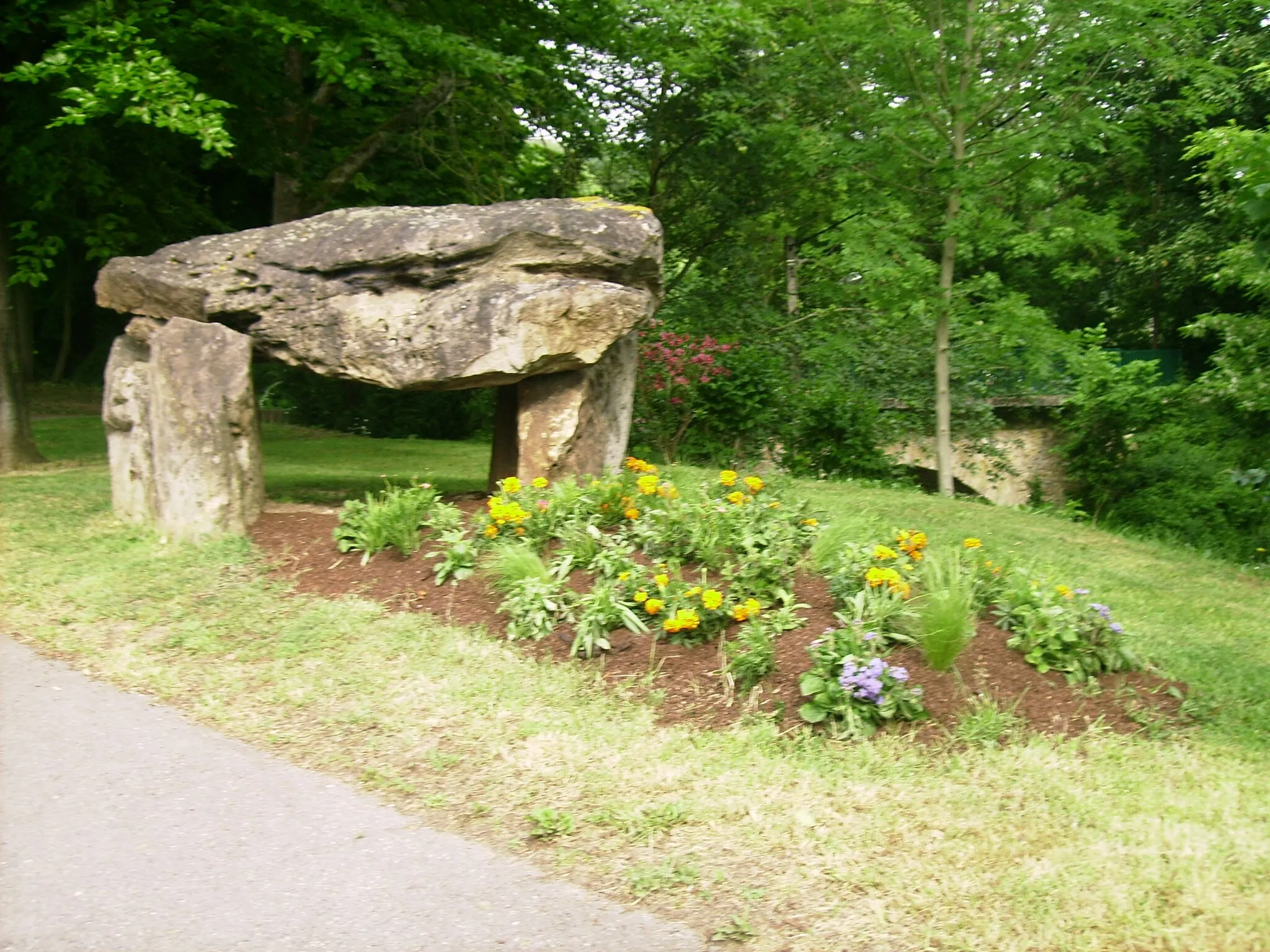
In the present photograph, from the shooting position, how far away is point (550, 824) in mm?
4332

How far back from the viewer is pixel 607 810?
14.5 ft

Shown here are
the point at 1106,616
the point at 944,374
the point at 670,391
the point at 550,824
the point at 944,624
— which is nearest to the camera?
the point at 550,824

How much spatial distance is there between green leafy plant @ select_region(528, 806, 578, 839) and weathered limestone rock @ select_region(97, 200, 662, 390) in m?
3.81

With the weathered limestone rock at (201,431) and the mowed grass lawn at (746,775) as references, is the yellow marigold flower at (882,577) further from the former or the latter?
the weathered limestone rock at (201,431)

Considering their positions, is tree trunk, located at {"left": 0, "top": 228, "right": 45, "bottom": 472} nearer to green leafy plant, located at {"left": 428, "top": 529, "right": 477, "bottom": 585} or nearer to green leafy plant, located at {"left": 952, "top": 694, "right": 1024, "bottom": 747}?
green leafy plant, located at {"left": 428, "top": 529, "right": 477, "bottom": 585}

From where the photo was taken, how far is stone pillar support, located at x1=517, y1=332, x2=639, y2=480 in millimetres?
7984

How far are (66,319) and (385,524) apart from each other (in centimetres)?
1934

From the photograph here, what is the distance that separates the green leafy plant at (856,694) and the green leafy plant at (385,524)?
122 inches

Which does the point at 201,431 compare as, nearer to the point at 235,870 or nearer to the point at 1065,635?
the point at 235,870

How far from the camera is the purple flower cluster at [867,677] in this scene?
4980 millimetres

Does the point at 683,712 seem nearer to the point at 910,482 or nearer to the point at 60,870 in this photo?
the point at 60,870

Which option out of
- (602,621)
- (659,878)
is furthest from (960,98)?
(659,878)

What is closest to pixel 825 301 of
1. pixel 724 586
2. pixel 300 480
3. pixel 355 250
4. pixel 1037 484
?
pixel 1037 484

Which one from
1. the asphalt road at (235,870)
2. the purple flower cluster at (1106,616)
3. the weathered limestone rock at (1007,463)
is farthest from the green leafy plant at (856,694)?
the weathered limestone rock at (1007,463)
